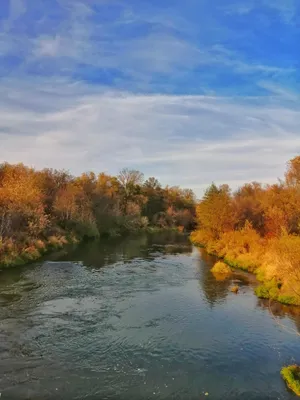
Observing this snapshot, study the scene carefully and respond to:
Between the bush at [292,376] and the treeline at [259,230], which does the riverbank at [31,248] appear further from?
the bush at [292,376]

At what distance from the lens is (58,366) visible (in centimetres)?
1497

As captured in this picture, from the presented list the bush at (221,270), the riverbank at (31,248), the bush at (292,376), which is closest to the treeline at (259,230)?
the bush at (221,270)

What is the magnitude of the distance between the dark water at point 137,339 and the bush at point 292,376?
31 cm

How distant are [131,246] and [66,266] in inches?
792

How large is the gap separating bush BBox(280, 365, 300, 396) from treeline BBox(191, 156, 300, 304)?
25.3 feet

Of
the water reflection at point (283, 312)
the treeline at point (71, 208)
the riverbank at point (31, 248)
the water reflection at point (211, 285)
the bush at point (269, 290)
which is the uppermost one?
the treeline at point (71, 208)

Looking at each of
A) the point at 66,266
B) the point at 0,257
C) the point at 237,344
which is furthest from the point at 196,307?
the point at 0,257

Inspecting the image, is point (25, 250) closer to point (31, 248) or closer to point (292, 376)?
point (31, 248)

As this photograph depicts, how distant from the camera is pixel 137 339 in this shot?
18109mm

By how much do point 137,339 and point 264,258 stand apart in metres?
20.4

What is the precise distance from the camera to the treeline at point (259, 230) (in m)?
27.5

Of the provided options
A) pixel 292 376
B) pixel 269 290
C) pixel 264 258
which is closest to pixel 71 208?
pixel 264 258

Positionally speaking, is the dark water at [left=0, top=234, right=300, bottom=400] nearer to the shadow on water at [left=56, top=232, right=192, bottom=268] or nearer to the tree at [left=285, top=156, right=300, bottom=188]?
the shadow on water at [left=56, top=232, right=192, bottom=268]

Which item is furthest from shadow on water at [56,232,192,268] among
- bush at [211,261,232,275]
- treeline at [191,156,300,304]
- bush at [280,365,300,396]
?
bush at [280,365,300,396]
